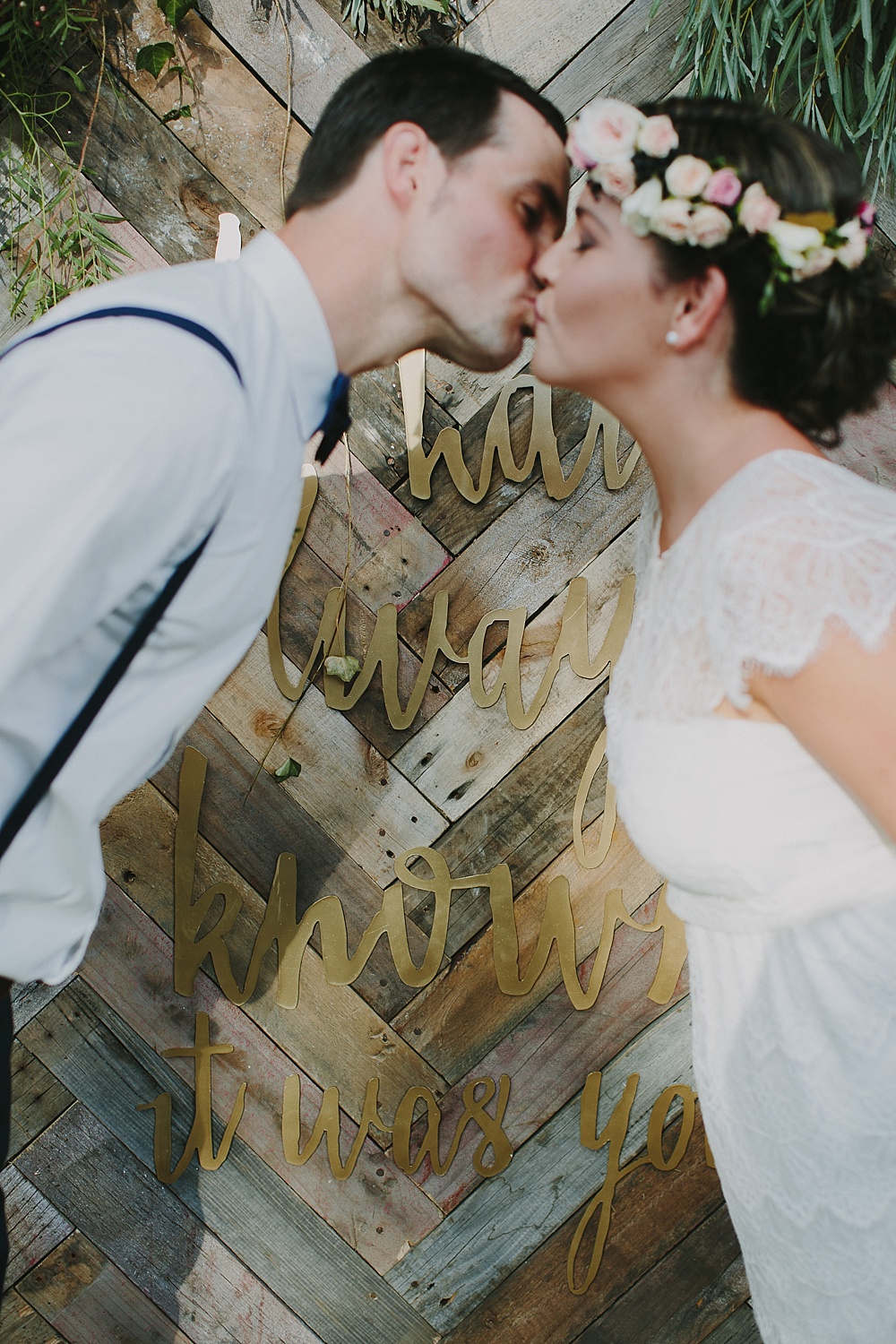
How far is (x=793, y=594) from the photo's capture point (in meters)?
0.94

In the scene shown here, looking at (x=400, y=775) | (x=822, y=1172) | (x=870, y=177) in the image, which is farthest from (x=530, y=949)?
(x=870, y=177)

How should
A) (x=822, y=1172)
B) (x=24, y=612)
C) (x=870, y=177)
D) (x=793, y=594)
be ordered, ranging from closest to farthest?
(x=24, y=612), (x=793, y=594), (x=822, y=1172), (x=870, y=177)

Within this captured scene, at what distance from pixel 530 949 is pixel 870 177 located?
1670 millimetres

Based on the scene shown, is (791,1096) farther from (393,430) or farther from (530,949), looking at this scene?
(393,430)

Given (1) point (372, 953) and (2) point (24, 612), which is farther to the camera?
(1) point (372, 953)

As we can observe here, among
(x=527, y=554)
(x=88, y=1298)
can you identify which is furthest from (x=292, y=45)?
(x=88, y=1298)

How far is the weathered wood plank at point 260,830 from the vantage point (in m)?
1.96

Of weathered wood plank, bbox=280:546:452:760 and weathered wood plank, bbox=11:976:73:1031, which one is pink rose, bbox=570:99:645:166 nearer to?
weathered wood plank, bbox=280:546:452:760

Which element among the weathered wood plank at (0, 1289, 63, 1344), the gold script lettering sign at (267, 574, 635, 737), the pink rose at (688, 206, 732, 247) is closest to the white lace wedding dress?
the pink rose at (688, 206, 732, 247)

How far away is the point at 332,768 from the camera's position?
1.97 m

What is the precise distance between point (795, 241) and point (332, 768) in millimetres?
1288

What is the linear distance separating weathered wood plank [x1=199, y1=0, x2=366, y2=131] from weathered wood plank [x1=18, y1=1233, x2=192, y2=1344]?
2.30 meters

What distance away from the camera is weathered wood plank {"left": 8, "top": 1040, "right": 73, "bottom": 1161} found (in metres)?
1.96

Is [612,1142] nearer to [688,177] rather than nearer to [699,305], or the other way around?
[699,305]
